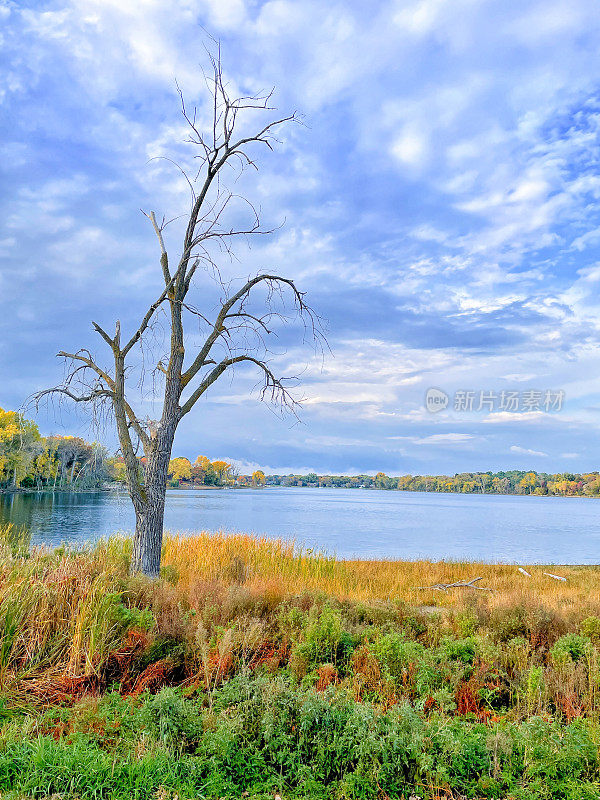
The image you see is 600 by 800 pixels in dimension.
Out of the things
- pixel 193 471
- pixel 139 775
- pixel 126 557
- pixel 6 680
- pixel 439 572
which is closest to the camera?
pixel 139 775

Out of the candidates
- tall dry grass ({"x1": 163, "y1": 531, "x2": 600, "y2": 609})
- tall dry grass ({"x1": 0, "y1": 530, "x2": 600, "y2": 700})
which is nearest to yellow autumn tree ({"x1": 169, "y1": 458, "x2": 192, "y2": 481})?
tall dry grass ({"x1": 163, "y1": 531, "x2": 600, "y2": 609})

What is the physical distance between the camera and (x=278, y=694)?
412 centimetres

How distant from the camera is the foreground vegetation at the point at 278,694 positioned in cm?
355

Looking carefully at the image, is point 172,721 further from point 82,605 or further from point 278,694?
point 82,605

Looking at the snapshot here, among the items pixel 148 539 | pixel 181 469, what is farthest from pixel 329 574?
pixel 181 469

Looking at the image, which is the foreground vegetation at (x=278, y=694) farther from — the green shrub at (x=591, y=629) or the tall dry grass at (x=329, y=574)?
the tall dry grass at (x=329, y=574)

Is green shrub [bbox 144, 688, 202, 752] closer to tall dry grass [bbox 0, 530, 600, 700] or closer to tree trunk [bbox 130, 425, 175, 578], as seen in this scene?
tall dry grass [bbox 0, 530, 600, 700]

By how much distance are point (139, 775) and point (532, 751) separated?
250cm

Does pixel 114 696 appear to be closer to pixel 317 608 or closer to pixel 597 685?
pixel 317 608

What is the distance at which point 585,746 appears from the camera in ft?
12.4

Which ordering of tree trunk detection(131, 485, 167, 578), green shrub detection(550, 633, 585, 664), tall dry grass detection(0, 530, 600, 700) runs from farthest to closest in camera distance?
tree trunk detection(131, 485, 167, 578)
green shrub detection(550, 633, 585, 664)
tall dry grass detection(0, 530, 600, 700)

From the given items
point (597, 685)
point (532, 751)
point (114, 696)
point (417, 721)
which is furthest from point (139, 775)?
point (597, 685)

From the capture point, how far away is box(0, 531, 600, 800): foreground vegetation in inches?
140

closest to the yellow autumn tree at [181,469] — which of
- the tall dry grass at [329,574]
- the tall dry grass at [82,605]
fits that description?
the tall dry grass at [329,574]
